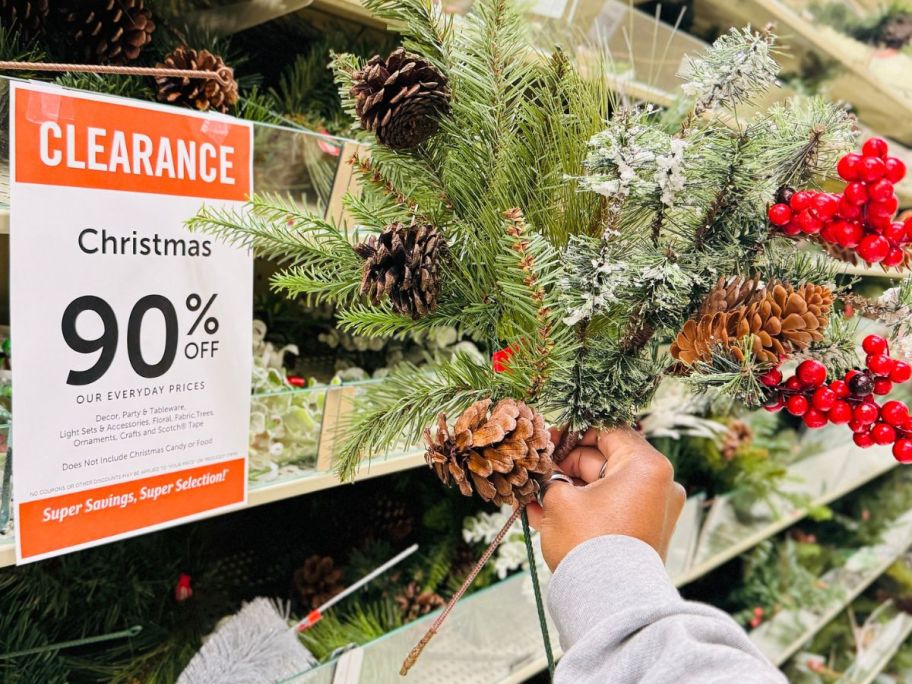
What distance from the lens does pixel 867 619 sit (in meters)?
2.43

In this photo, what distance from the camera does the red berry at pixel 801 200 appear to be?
0.46 metres

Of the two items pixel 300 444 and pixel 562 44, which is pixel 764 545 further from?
pixel 562 44

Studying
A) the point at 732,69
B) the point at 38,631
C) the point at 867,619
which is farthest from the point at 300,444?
the point at 867,619

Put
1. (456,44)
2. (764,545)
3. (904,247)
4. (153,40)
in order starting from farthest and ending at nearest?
(764,545) → (153,40) → (456,44) → (904,247)

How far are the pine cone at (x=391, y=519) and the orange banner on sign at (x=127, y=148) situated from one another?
27.8 inches

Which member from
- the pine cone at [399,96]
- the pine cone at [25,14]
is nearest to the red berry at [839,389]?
the pine cone at [399,96]

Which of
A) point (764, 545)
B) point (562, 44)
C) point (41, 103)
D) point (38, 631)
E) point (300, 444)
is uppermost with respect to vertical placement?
point (562, 44)

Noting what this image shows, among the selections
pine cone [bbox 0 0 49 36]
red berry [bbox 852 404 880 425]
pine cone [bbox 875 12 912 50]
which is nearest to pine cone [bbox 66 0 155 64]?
pine cone [bbox 0 0 49 36]

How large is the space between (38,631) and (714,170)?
0.92 metres

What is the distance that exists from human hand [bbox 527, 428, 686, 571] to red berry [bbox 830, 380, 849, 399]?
132mm

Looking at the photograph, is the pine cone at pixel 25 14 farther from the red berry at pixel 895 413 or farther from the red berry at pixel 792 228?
the red berry at pixel 895 413

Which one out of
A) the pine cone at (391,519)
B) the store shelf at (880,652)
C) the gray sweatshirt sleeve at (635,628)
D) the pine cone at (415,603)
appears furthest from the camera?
the store shelf at (880,652)

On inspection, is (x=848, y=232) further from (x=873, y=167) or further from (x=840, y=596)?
(x=840, y=596)

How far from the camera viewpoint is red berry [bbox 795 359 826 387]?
19.4 inches
